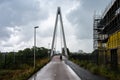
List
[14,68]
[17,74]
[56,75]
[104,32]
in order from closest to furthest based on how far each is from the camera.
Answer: [56,75] < [17,74] < [14,68] < [104,32]

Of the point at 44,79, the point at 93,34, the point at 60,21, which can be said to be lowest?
the point at 44,79

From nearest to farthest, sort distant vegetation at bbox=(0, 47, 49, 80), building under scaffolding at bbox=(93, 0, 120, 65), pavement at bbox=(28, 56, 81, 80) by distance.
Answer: pavement at bbox=(28, 56, 81, 80), distant vegetation at bbox=(0, 47, 49, 80), building under scaffolding at bbox=(93, 0, 120, 65)

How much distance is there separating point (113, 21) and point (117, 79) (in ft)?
86.7

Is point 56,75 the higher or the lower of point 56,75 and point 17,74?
the higher

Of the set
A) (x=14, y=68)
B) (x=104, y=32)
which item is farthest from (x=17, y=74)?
(x=104, y=32)

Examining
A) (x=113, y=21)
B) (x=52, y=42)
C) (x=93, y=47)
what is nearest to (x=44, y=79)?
(x=113, y=21)

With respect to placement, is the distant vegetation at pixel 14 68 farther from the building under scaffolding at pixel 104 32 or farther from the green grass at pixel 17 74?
the building under scaffolding at pixel 104 32

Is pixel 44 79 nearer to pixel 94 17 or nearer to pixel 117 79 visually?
pixel 117 79

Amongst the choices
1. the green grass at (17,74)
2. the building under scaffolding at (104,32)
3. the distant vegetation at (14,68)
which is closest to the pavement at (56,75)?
the green grass at (17,74)

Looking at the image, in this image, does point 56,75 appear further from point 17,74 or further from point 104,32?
point 104,32

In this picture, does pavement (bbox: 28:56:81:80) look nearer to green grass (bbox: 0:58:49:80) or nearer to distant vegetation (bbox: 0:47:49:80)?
green grass (bbox: 0:58:49:80)

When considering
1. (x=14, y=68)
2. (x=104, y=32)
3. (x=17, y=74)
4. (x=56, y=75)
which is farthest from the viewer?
(x=104, y=32)

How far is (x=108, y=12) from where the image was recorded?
182 feet

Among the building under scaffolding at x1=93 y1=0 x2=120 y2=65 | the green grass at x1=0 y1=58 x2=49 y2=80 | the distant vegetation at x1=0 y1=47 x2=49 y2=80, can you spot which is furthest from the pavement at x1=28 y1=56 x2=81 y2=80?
the building under scaffolding at x1=93 y1=0 x2=120 y2=65
